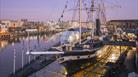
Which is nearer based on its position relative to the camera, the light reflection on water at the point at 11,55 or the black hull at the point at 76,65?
the black hull at the point at 76,65

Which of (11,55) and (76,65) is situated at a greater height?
(76,65)

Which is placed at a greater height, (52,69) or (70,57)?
(70,57)

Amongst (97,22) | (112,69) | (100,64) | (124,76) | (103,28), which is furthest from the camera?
(103,28)

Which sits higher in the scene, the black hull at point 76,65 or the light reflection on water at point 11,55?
the black hull at point 76,65

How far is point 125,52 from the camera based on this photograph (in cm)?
1479

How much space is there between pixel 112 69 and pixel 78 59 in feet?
4.98

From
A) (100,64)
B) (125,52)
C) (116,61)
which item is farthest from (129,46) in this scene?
(100,64)

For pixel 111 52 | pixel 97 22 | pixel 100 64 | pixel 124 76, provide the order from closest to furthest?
1. pixel 124 76
2. pixel 100 64
3. pixel 111 52
4. pixel 97 22

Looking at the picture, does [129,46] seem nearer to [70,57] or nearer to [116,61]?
[116,61]

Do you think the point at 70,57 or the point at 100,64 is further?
the point at 100,64

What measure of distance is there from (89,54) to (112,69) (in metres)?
1.13

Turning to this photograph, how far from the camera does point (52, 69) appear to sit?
12414mm

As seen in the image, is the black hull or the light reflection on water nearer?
the black hull

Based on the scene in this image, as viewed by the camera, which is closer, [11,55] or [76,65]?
[76,65]
